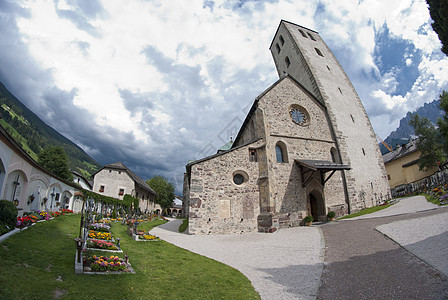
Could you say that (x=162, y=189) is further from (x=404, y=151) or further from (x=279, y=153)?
(x=404, y=151)

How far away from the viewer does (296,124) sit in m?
18.8

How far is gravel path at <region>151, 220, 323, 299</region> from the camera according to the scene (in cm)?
522

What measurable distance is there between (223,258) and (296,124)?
45.8 feet

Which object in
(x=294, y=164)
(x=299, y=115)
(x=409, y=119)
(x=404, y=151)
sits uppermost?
(x=409, y=119)

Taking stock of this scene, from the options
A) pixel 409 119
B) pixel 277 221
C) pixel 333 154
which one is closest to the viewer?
pixel 277 221

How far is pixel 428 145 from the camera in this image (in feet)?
95.6

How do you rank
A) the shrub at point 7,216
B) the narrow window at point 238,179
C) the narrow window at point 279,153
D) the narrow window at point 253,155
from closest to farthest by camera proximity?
the shrub at point 7,216 → the narrow window at point 238,179 → the narrow window at point 253,155 → the narrow window at point 279,153

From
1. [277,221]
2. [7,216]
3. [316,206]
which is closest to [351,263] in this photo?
[277,221]

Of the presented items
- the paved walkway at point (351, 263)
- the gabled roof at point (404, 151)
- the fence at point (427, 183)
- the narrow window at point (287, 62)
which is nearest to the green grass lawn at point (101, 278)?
the paved walkway at point (351, 263)

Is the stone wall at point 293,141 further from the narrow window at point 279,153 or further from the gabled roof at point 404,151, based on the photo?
the gabled roof at point 404,151

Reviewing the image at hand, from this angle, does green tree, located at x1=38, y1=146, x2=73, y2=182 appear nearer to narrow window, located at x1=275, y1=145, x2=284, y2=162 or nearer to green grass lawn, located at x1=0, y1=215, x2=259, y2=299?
green grass lawn, located at x1=0, y1=215, x2=259, y2=299

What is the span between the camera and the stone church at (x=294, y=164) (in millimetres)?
14593

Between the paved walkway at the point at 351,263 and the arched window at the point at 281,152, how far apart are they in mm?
7713

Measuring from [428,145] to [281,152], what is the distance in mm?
26043
